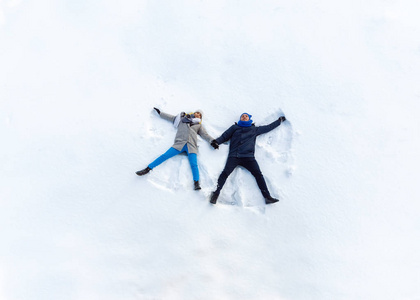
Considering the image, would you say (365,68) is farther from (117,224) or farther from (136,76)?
(117,224)

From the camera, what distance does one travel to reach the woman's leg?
5.22 m

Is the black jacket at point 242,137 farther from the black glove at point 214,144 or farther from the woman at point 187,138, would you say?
the woman at point 187,138

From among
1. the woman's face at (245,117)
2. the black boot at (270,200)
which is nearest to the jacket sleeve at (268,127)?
the woman's face at (245,117)

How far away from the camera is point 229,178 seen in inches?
211

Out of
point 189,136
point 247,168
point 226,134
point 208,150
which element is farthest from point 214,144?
point 247,168

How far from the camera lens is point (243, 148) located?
5223mm

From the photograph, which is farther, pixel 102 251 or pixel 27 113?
pixel 27 113

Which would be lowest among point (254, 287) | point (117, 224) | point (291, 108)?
point (254, 287)

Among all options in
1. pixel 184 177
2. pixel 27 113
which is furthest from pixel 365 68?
pixel 27 113

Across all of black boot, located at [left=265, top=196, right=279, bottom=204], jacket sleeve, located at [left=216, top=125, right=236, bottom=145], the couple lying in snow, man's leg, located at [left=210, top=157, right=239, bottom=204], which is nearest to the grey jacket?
the couple lying in snow

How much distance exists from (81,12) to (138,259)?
5.34 meters

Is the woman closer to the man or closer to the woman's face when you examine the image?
the man

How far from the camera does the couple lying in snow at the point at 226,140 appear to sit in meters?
5.16

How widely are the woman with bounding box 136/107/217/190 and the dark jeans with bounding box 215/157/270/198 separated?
0.44m
